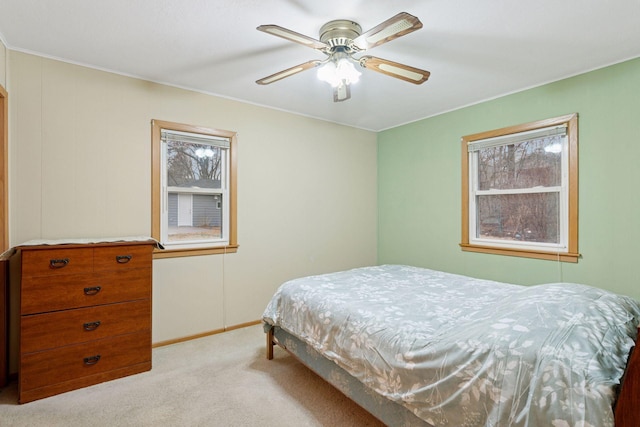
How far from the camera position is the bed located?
3.52ft

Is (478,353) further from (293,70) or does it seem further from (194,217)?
(194,217)

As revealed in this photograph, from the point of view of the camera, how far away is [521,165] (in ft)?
10.6

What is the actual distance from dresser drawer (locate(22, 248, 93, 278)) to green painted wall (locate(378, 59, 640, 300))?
11.4 feet

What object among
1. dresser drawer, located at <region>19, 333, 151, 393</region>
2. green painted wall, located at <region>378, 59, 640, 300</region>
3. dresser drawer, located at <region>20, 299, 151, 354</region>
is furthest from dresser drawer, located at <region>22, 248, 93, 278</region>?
green painted wall, located at <region>378, 59, 640, 300</region>

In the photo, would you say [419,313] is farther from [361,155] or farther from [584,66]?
[361,155]

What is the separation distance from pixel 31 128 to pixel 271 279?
100 inches

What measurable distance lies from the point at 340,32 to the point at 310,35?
0.86ft

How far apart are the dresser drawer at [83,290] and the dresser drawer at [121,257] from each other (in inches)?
1.7

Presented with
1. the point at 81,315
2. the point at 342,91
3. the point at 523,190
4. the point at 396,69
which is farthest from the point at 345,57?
the point at 81,315

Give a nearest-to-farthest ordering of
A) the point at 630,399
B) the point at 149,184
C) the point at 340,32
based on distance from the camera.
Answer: the point at 630,399 → the point at 340,32 → the point at 149,184

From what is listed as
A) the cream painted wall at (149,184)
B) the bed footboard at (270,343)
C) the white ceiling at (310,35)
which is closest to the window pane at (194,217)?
the cream painted wall at (149,184)

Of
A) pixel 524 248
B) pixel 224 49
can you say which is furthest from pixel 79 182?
pixel 524 248

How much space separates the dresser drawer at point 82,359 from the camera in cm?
210

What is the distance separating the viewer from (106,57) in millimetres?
2504
